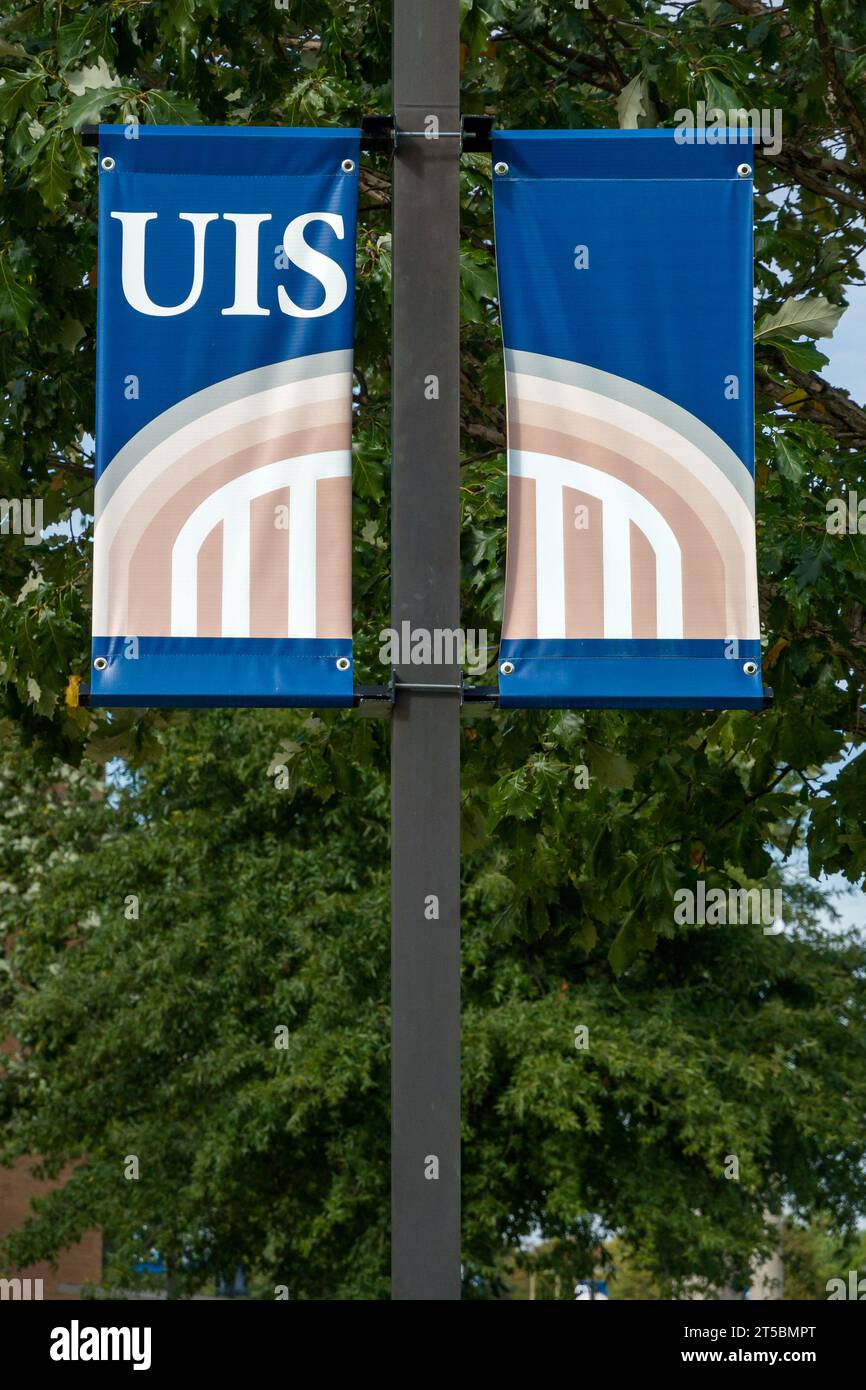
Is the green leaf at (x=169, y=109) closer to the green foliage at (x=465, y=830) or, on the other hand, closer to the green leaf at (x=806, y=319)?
the green foliage at (x=465, y=830)

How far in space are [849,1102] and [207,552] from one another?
16324mm

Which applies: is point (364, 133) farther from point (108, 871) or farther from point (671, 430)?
point (108, 871)

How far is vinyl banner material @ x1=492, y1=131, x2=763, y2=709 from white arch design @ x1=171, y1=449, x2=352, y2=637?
0.51 meters

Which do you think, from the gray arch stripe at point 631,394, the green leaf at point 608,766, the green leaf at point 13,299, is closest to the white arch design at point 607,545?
the gray arch stripe at point 631,394

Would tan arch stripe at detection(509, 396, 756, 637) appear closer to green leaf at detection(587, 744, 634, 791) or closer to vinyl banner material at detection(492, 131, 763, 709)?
vinyl banner material at detection(492, 131, 763, 709)

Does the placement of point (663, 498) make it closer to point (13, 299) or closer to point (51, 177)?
point (51, 177)

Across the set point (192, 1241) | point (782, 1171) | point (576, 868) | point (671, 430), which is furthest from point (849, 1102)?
point (671, 430)

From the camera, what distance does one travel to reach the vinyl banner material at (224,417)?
175 inches

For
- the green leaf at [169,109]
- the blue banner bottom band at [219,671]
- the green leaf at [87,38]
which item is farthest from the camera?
the green leaf at [87,38]

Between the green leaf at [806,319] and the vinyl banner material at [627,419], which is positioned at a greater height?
the green leaf at [806,319]

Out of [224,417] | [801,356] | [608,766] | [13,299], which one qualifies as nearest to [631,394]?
[224,417]

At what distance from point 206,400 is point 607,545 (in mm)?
1093

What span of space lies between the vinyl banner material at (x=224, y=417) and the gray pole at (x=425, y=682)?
170 millimetres

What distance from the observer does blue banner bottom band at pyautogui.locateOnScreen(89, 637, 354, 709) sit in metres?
4.40
